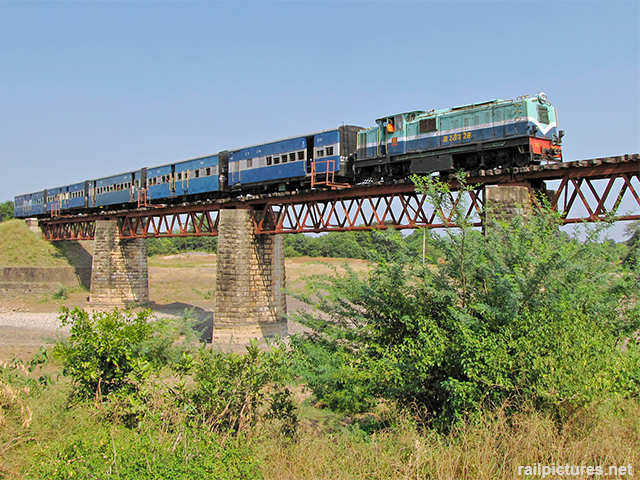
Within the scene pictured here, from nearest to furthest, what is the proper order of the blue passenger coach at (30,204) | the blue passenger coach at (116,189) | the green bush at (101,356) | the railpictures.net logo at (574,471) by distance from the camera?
the railpictures.net logo at (574,471)
the green bush at (101,356)
the blue passenger coach at (116,189)
the blue passenger coach at (30,204)

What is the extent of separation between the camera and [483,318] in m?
8.36

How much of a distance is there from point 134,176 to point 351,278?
33.5 meters

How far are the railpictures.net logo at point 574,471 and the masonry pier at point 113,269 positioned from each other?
40799mm

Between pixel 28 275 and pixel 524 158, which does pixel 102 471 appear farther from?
pixel 28 275

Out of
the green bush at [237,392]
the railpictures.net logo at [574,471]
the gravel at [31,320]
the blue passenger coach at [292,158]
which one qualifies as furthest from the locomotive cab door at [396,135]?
the gravel at [31,320]

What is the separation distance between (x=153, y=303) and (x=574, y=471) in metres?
49.1

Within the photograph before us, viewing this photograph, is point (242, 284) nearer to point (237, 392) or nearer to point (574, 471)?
point (237, 392)

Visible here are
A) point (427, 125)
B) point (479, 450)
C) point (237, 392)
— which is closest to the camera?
point (479, 450)

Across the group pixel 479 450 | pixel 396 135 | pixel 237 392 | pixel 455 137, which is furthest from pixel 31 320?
pixel 479 450

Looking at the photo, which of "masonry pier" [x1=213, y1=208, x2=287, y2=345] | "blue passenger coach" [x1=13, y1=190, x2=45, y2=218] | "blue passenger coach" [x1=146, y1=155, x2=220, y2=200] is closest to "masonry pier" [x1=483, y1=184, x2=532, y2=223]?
"masonry pier" [x1=213, y1=208, x2=287, y2=345]

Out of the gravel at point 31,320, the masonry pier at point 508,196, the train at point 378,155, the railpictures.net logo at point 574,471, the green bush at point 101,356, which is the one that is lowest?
the gravel at point 31,320

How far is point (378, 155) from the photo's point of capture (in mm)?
23578

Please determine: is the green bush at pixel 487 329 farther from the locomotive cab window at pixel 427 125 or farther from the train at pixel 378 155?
the locomotive cab window at pixel 427 125

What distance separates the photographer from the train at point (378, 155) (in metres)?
19.2
